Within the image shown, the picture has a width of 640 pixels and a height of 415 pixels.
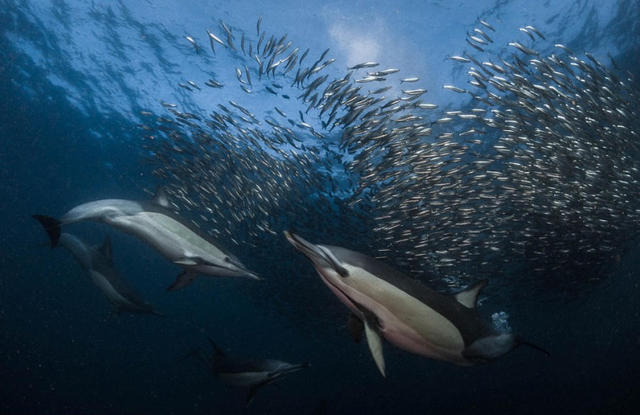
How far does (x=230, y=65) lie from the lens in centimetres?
1308

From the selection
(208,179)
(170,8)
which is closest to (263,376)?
(208,179)

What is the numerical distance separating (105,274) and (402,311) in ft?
19.0

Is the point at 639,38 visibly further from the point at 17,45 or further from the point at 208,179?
the point at 17,45

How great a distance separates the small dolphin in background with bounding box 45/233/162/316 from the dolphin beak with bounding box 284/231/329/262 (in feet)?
16.8

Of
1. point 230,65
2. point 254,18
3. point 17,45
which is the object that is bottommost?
point 17,45

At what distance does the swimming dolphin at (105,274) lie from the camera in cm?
568

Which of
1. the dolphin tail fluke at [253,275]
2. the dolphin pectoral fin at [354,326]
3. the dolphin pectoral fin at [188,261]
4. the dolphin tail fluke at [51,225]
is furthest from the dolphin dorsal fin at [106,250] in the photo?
the dolphin pectoral fin at [354,326]

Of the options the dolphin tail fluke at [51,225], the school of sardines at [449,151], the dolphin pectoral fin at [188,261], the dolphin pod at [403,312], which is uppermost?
the school of sardines at [449,151]

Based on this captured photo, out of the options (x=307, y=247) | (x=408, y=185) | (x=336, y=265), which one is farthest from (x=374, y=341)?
(x=408, y=185)

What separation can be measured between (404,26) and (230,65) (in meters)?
6.49

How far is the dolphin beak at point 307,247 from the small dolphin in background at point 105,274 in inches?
201

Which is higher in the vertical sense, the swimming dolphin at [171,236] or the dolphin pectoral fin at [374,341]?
the dolphin pectoral fin at [374,341]

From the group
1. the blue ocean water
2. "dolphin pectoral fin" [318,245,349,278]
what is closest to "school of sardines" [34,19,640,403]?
"dolphin pectoral fin" [318,245,349,278]

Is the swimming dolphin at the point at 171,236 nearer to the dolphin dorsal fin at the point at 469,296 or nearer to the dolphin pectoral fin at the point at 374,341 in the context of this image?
the dolphin pectoral fin at the point at 374,341
